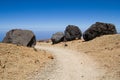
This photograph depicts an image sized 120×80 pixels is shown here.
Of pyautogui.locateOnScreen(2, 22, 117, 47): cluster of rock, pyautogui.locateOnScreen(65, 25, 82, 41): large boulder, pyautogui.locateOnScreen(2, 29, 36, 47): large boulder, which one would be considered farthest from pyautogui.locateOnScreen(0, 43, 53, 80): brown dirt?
pyautogui.locateOnScreen(65, 25, 82, 41): large boulder

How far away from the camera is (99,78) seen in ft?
49.3

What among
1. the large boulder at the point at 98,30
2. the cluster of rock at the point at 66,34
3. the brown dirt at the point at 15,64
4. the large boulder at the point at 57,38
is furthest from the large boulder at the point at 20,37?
the large boulder at the point at 57,38

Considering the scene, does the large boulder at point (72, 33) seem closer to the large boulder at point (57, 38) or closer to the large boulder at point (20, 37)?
the large boulder at point (57, 38)

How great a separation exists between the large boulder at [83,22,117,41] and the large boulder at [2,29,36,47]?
13897mm

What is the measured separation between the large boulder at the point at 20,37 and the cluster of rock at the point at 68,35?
14418 mm

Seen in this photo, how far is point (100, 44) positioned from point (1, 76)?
21.2 meters

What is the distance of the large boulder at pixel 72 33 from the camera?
154 feet

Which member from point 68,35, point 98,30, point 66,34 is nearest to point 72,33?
point 68,35

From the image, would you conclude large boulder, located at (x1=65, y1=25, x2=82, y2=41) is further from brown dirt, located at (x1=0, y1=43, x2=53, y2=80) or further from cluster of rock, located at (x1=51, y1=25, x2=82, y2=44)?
brown dirt, located at (x1=0, y1=43, x2=53, y2=80)

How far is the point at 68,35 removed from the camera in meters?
47.1

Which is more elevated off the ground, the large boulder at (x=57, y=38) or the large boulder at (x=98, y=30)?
the large boulder at (x=98, y=30)

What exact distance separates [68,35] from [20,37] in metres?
18.5

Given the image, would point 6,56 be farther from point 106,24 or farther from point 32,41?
point 106,24

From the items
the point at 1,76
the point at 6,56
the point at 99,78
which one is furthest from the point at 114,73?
the point at 6,56
